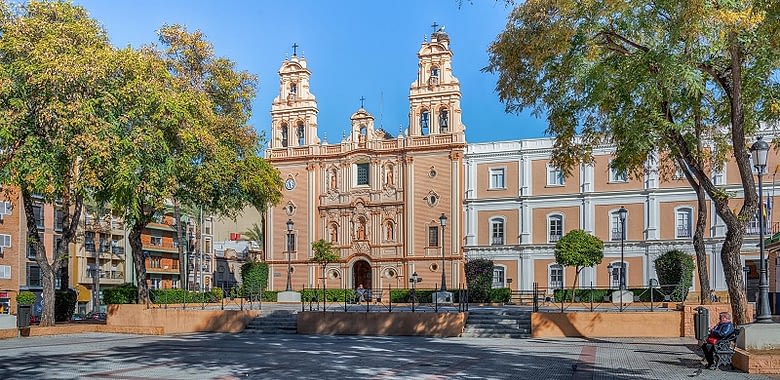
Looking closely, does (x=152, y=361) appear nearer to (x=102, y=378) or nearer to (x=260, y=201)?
(x=102, y=378)

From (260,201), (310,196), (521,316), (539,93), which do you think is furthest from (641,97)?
(310,196)

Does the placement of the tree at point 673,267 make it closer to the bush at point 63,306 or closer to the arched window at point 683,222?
the arched window at point 683,222

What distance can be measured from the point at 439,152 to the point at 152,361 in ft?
124

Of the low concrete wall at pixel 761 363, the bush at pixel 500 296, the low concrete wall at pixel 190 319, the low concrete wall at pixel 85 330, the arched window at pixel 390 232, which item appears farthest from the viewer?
the arched window at pixel 390 232

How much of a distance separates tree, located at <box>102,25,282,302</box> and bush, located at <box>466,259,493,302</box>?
36.6ft

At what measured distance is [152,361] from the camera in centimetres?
1703

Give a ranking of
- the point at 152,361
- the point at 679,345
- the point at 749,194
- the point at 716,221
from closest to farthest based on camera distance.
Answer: the point at 749,194 < the point at 152,361 < the point at 679,345 < the point at 716,221

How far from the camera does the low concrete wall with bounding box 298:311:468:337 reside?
24.3 meters

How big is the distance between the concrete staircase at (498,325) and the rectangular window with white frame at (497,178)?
26079 mm

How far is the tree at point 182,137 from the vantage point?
2481cm

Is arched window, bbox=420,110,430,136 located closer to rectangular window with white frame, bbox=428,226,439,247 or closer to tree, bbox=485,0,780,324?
rectangular window with white frame, bbox=428,226,439,247

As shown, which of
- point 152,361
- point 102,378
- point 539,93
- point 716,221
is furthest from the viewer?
point 716,221

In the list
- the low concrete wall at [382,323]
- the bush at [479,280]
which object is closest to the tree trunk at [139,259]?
the low concrete wall at [382,323]

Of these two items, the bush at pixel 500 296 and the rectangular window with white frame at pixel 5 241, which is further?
the rectangular window with white frame at pixel 5 241
